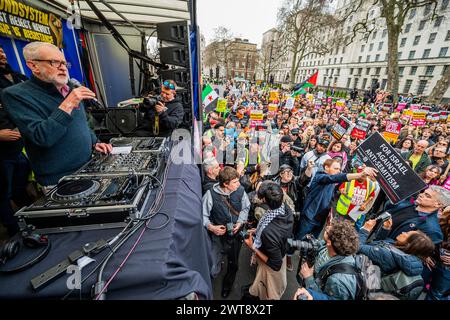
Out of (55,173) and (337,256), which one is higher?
(55,173)

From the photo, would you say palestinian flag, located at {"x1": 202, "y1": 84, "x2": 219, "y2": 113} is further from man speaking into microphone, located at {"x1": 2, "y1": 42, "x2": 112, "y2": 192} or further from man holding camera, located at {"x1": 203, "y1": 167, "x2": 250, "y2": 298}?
man speaking into microphone, located at {"x1": 2, "y1": 42, "x2": 112, "y2": 192}

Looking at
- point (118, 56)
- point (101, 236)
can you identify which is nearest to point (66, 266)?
point (101, 236)

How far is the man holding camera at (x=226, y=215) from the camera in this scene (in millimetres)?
2463

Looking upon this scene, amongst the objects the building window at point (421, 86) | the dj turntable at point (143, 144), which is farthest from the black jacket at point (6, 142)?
the building window at point (421, 86)

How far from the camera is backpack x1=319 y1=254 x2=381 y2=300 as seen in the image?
1.55 metres

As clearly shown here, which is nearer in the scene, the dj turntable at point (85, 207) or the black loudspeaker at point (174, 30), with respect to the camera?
the dj turntable at point (85, 207)

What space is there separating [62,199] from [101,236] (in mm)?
388

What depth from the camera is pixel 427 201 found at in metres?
2.50

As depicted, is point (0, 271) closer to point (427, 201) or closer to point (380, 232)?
point (380, 232)

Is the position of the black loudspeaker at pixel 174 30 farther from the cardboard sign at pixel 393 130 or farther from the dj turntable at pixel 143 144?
the cardboard sign at pixel 393 130

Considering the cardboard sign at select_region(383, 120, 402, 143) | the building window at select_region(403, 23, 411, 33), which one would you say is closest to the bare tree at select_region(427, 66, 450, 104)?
the cardboard sign at select_region(383, 120, 402, 143)

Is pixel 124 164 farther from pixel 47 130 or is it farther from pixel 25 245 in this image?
pixel 25 245

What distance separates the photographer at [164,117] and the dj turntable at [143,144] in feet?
2.08
